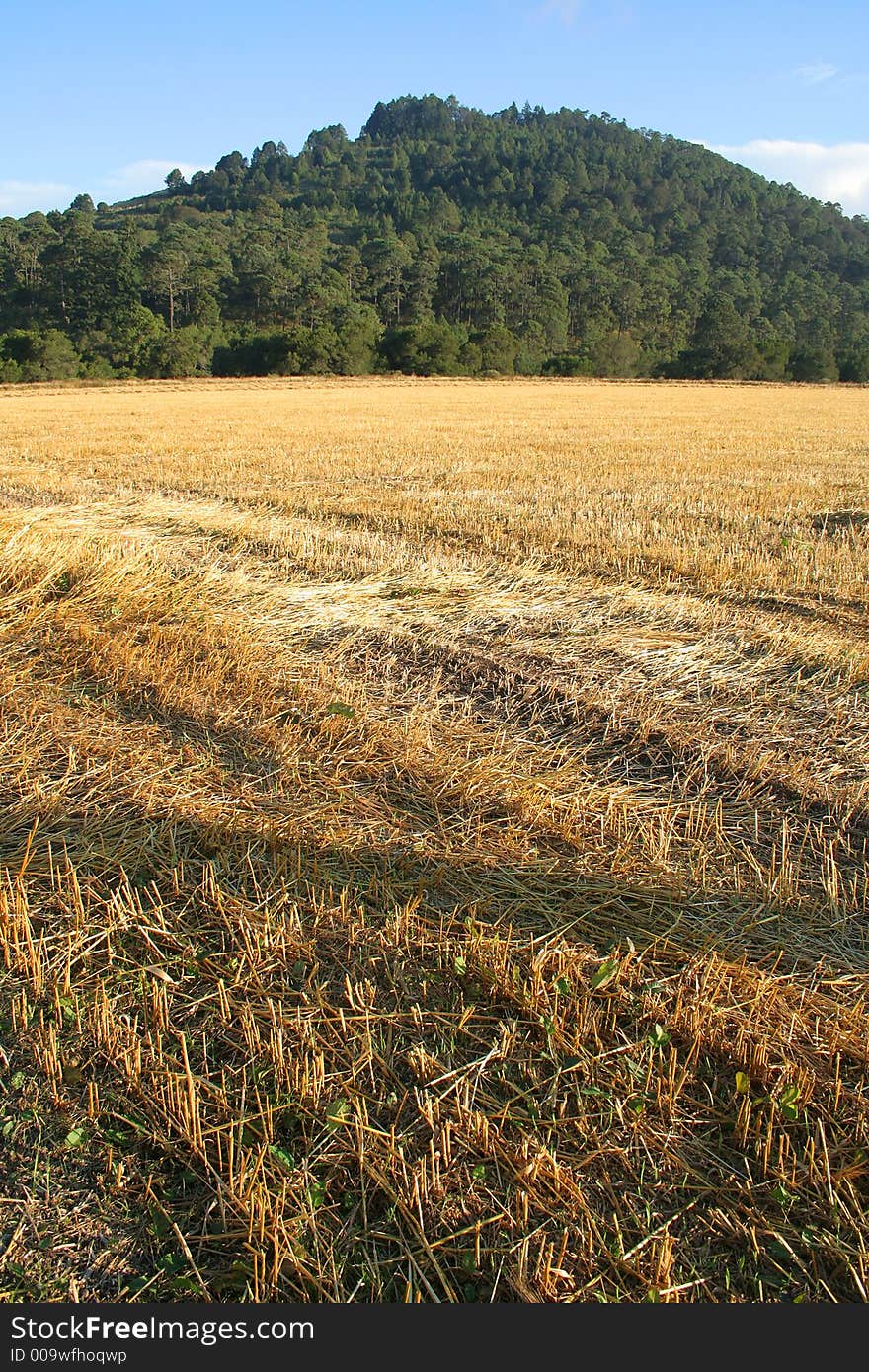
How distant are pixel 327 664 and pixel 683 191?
189 m

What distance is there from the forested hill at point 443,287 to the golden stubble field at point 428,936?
57.3 meters

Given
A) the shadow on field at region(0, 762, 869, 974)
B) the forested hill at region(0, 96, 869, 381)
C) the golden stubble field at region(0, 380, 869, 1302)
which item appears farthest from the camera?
the forested hill at region(0, 96, 869, 381)

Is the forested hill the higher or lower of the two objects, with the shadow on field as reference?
higher

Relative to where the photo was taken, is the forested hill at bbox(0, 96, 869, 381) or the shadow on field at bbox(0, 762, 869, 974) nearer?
the shadow on field at bbox(0, 762, 869, 974)

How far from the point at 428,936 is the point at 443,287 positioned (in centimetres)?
9245

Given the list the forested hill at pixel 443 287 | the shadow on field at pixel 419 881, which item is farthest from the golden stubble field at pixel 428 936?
the forested hill at pixel 443 287

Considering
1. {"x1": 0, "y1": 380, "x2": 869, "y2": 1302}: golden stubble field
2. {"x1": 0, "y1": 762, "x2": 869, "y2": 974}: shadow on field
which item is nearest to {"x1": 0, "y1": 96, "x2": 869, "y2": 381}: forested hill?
{"x1": 0, "y1": 380, "x2": 869, "y2": 1302}: golden stubble field

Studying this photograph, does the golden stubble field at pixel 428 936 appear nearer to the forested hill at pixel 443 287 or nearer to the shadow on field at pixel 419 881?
the shadow on field at pixel 419 881

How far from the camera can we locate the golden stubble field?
1916 millimetres

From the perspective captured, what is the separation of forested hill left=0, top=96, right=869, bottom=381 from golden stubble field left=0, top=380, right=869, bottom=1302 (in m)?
57.3

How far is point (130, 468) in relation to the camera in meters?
14.1

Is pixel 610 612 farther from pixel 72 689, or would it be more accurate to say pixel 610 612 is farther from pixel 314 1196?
pixel 314 1196

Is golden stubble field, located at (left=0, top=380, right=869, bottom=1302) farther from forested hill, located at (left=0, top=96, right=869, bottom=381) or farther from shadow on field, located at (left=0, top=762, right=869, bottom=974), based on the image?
forested hill, located at (left=0, top=96, right=869, bottom=381)

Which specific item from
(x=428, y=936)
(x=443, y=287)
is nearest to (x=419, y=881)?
(x=428, y=936)
